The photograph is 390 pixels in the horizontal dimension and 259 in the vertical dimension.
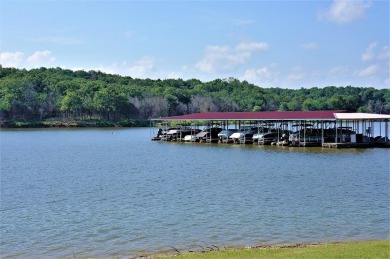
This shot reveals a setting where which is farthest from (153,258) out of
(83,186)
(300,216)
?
(83,186)

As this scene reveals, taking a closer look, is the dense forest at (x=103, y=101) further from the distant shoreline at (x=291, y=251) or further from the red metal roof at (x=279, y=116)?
the distant shoreline at (x=291, y=251)

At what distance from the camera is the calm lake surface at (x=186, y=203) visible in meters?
18.4

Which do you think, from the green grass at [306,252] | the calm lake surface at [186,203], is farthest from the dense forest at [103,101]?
the green grass at [306,252]

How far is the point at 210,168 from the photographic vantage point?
1548 inches

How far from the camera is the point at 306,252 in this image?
14594mm

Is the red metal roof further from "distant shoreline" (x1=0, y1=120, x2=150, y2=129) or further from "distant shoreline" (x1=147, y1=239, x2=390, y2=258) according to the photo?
"distant shoreline" (x1=0, y1=120, x2=150, y2=129)

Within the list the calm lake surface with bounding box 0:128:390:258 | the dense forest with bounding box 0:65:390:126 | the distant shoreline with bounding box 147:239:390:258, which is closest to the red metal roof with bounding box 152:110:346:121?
the calm lake surface with bounding box 0:128:390:258

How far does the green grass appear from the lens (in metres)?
13.6

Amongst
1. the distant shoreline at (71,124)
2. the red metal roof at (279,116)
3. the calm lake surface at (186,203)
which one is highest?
the red metal roof at (279,116)

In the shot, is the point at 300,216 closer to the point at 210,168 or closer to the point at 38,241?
the point at 38,241

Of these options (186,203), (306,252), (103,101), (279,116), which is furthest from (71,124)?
(306,252)

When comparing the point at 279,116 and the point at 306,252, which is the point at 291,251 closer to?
the point at 306,252

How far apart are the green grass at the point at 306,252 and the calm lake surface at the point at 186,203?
1.89m

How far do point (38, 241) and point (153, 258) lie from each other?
5.10 metres
